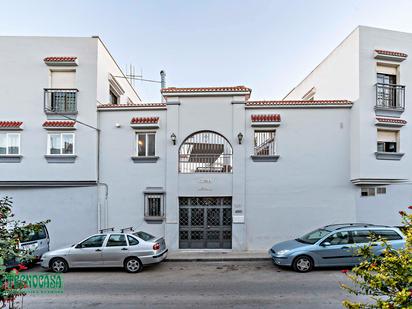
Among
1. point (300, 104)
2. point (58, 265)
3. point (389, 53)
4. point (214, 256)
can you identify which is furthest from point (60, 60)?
point (389, 53)

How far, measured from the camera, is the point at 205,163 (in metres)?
12.4

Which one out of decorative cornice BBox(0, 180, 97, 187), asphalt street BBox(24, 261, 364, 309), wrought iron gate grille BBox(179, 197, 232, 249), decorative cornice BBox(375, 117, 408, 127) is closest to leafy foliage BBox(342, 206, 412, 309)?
asphalt street BBox(24, 261, 364, 309)

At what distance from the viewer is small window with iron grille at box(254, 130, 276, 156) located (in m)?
12.4

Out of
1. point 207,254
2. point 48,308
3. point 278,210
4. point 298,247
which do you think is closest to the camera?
point 48,308

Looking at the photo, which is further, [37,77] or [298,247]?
[37,77]

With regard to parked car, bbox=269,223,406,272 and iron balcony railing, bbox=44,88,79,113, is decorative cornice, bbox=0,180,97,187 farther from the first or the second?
parked car, bbox=269,223,406,272

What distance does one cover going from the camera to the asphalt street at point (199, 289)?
651 cm

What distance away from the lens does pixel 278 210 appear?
12.1 meters

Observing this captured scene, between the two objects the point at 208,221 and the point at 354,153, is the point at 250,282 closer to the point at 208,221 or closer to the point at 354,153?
the point at 208,221

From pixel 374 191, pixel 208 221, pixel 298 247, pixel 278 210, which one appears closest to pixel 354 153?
pixel 374 191

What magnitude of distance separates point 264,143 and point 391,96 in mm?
5916

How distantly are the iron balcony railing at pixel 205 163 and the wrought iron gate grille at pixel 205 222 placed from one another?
49.9 inches

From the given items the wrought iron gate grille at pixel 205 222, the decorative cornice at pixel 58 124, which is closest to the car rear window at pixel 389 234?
the wrought iron gate grille at pixel 205 222

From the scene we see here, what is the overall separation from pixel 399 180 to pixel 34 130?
53.1 ft
